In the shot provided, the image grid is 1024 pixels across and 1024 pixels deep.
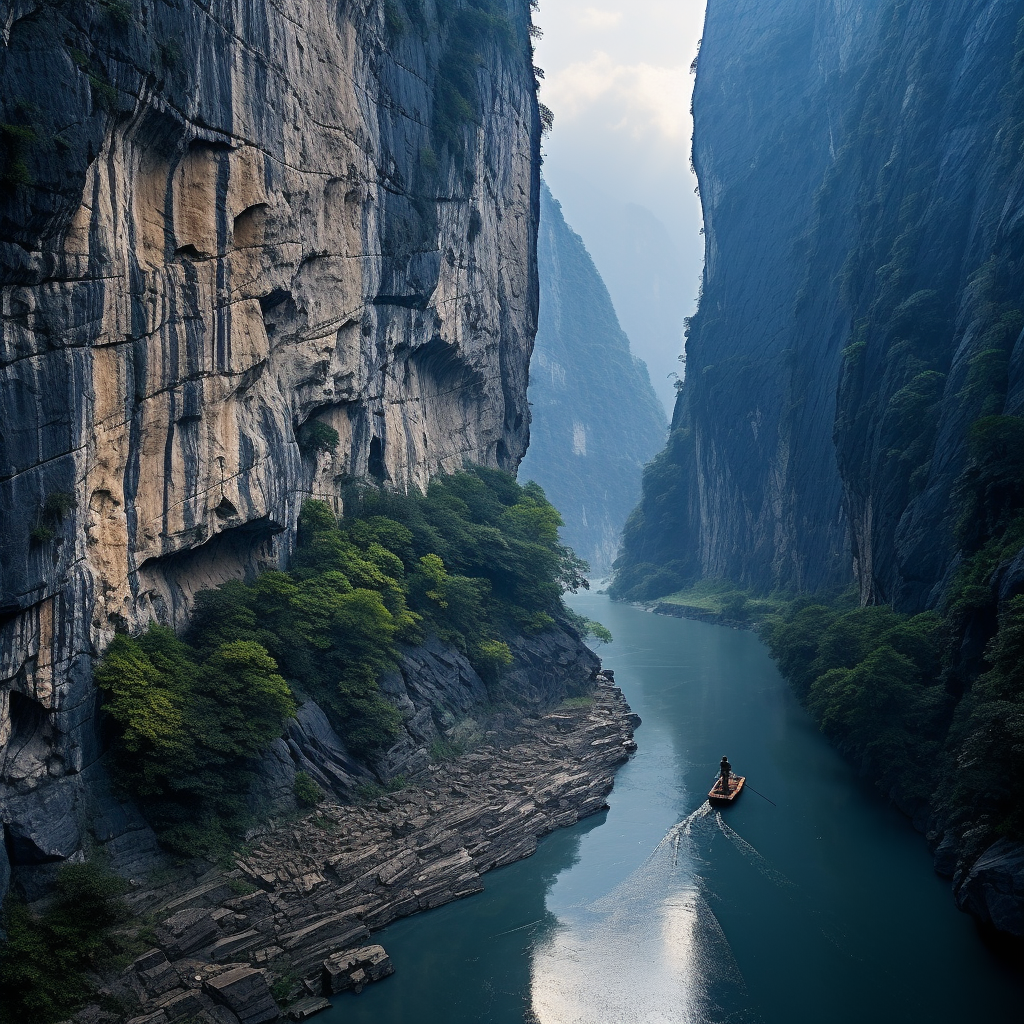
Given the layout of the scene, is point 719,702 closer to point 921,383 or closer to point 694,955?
point 921,383

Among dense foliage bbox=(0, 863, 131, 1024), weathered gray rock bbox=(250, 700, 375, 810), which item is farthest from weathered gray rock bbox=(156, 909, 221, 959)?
weathered gray rock bbox=(250, 700, 375, 810)

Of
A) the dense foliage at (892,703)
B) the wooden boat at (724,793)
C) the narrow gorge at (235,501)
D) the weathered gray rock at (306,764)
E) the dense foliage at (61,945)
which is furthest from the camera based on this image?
the wooden boat at (724,793)

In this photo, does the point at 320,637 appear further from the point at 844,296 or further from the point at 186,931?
the point at 844,296

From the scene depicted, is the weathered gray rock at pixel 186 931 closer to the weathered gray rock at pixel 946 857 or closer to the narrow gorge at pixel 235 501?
the narrow gorge at pixel 235 501

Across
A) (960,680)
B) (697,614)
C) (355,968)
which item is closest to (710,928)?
(355,968)

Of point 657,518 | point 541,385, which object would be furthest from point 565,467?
point 657,518

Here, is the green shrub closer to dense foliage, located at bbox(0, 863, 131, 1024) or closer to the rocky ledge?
the rocky ledge

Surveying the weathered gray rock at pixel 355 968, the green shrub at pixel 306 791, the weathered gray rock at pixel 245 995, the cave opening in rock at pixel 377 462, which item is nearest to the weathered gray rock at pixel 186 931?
the weathered gray rock at pixel 245 995
